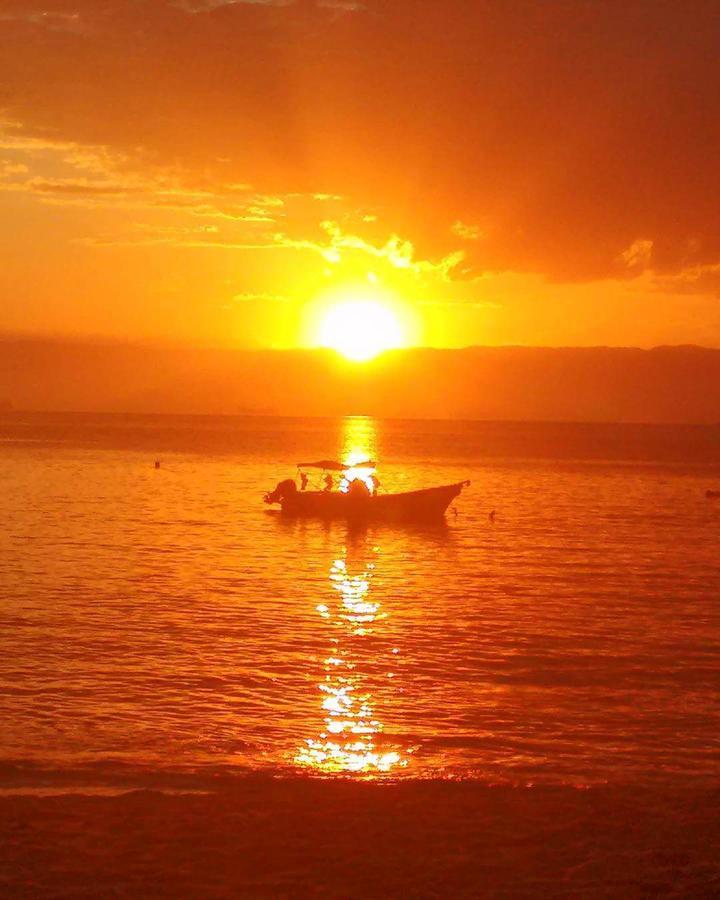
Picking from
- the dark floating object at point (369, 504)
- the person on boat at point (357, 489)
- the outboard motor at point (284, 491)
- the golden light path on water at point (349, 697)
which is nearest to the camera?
the golden light path on water at point (349, 697)

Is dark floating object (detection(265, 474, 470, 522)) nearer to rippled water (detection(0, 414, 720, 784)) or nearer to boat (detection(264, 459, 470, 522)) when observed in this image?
boat (detection(264, 459, 470, 522))

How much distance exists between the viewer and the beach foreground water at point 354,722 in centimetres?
1089

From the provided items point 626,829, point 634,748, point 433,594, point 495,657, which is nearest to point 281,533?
point 433,594

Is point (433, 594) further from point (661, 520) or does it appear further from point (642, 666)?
point (661, 520)

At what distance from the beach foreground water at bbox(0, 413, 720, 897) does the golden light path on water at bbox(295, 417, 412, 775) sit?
62mm

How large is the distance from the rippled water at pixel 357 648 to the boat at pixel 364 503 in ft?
3.08

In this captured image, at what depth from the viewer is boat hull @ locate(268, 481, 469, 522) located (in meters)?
50.3

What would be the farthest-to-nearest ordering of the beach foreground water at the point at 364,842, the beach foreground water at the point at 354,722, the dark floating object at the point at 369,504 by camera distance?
the dark floating object at the point at 369,504
the beach foreground water at the point at 354,722
the beach foreground water at the point at 364,842

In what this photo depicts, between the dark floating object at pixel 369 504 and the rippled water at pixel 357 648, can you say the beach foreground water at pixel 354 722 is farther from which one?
the dark floating object at pixel 369 504

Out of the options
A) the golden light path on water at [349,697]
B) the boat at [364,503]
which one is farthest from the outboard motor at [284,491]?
the golden light path on water at [349,697]

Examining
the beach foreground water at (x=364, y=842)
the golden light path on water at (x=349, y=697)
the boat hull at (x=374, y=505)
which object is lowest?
the beach foreground water at (x=364, y=842)

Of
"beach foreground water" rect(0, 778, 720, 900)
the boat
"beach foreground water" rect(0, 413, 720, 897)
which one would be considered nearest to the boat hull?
the boat

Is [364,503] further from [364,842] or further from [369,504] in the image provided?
[364,842]

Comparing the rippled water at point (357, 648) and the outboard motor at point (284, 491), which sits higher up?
the outboard motor at point (284, 491)
